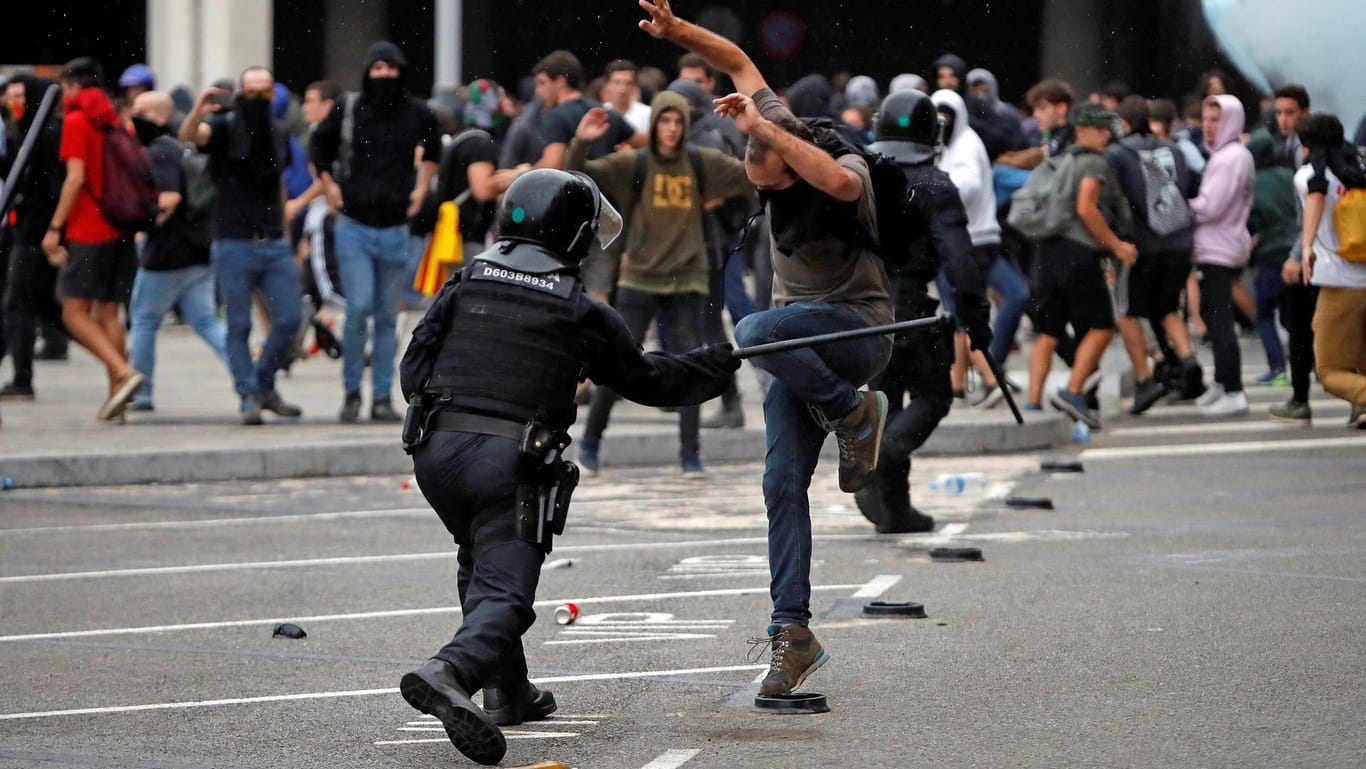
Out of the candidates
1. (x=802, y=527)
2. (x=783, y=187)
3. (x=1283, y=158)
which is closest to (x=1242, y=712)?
(x=802, y=527)

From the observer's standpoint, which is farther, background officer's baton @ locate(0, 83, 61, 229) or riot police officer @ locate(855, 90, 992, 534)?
background officer's baton @ locate(0, 83, 61, 229)

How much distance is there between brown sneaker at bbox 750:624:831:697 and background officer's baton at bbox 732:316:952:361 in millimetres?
790

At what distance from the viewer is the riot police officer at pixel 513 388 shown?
546 cm

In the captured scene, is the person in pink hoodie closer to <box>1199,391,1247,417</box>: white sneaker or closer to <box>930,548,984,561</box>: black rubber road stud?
<box>1199,391,1247,417</box>: white sneaker

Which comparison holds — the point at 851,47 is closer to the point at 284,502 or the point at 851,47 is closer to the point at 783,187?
the point at 284,502

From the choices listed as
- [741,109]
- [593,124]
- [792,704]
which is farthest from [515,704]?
[593,124]

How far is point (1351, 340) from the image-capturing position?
12.2 m

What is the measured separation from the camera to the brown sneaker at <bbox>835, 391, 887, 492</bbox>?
6324 millimetres

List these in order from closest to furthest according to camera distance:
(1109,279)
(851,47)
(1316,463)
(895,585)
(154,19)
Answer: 1. (895,585)
2. (1316,463)
3. (1109,279)
4. (154,19)
5. (851,47)

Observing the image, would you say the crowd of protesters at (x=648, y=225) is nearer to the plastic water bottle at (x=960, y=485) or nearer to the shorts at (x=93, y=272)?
the shorts at (x=93, y=272)

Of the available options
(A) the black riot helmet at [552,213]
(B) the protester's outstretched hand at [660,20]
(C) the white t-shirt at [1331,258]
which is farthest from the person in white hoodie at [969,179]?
(A) the black riot helmet at [552,213]

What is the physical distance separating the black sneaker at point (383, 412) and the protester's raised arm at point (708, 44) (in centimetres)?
730

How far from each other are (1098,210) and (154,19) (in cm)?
2131

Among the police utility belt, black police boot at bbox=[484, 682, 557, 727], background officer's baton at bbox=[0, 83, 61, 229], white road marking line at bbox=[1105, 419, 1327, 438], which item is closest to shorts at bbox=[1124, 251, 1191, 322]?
white road marking line at bbox=[1105, 419, 1327, 438]
